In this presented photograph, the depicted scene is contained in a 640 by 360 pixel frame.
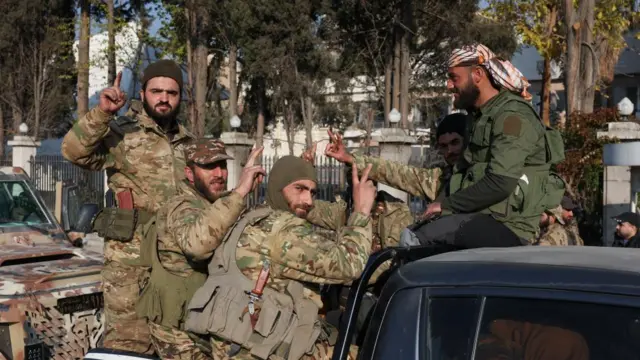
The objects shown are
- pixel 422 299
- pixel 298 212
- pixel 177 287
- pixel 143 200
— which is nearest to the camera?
pixel 422 299

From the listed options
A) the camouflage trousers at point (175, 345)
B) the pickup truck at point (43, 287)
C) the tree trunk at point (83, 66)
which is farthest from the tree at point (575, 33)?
the tree trunk at point (83, 66)

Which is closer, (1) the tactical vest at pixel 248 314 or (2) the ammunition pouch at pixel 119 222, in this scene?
(1) the tactical vest at pixel 248 314

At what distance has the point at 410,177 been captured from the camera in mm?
4684

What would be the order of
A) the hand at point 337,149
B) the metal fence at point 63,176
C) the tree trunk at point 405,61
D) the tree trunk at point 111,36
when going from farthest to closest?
the tree trunk at point 111,36, the tree trunk at point 405,61, the metal fence at point 63,176, the hand at point 337,149

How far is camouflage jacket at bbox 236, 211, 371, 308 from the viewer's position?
318cm

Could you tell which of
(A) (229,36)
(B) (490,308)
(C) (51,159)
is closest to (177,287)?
(B) (490,308)

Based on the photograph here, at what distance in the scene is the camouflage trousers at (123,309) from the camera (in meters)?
4.56

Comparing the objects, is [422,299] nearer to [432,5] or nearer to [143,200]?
[143,200]

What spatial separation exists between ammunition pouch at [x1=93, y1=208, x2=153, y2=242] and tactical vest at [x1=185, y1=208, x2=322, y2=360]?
5.11 feet

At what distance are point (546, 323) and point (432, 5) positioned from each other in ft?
80.4

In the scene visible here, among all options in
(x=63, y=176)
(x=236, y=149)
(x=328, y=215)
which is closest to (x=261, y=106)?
(x=63, y=176)

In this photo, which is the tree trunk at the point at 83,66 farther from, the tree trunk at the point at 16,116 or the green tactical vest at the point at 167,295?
the green tactical vest at the point at 167,295

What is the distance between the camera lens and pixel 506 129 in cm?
321

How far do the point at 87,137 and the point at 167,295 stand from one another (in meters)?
1.19
